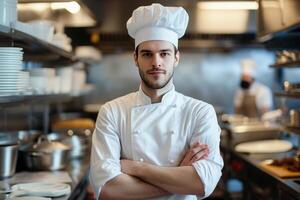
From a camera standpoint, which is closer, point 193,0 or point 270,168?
point 270,168

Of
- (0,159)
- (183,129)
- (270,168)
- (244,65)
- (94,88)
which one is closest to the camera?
(183,129)

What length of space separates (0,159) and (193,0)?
8.04 ft

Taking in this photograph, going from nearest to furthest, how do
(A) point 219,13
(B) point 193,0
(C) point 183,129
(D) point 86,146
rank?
(C) point 183,129, (D) point 86,146, (B) point 193,0, (A) point 219,13

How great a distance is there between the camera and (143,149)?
1.92 meters

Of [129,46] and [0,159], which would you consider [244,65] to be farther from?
[0,159]

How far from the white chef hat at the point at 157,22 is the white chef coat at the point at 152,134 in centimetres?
26

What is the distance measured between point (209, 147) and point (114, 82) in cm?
506

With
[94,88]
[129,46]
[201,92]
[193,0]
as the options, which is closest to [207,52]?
[201,92]

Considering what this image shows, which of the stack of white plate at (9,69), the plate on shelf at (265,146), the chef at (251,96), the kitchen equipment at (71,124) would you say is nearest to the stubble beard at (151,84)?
the stack of white plate at (9,69)

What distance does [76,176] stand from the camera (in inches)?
111

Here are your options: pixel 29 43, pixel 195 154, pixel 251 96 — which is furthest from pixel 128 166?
pixel 251 96

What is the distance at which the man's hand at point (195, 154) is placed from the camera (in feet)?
5.99

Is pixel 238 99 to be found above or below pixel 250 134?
above

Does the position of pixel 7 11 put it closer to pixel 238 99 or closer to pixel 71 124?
pixel 71 124
